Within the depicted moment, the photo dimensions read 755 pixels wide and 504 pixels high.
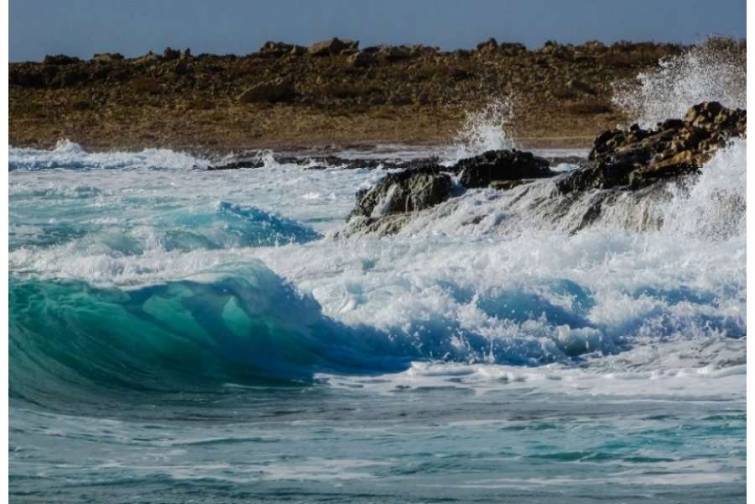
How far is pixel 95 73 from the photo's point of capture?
9234 millimetres

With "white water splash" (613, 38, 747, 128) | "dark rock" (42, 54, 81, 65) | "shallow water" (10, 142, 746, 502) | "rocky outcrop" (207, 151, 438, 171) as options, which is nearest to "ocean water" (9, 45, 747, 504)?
"shallow water" (10, 142, 746, 502)

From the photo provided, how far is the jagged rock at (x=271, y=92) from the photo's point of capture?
A: 38.6 feet

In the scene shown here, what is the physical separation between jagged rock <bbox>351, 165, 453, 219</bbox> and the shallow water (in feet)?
0.57

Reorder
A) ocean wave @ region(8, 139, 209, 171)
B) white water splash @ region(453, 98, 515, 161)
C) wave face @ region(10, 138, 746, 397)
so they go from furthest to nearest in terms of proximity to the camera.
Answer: white water splash @ region(453, 98, 515, 161) → ocean wave @ region(8, 139, 209, 171) → wave face @ region(10, 138, 746, 397)

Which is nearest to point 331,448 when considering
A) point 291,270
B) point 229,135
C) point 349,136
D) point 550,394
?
point 550,394

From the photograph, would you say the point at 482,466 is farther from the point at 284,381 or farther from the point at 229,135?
the point at 229,135

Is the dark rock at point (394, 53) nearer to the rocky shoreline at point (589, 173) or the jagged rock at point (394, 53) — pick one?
the jagged rock at point (394, 53)

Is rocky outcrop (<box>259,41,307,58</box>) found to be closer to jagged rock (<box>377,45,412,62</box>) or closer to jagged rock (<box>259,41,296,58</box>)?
jagged rock (<box>259,41,296,58</box>)

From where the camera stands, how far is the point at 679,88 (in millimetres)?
11945

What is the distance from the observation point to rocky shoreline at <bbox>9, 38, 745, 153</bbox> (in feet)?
33.3

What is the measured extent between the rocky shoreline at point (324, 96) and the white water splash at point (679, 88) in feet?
0.53

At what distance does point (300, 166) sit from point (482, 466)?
303 inches

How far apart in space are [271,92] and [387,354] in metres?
7.43

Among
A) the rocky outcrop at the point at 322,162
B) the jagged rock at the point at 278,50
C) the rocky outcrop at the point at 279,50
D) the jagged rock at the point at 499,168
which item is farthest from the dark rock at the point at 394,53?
the jagged rock at the point at 499,168
